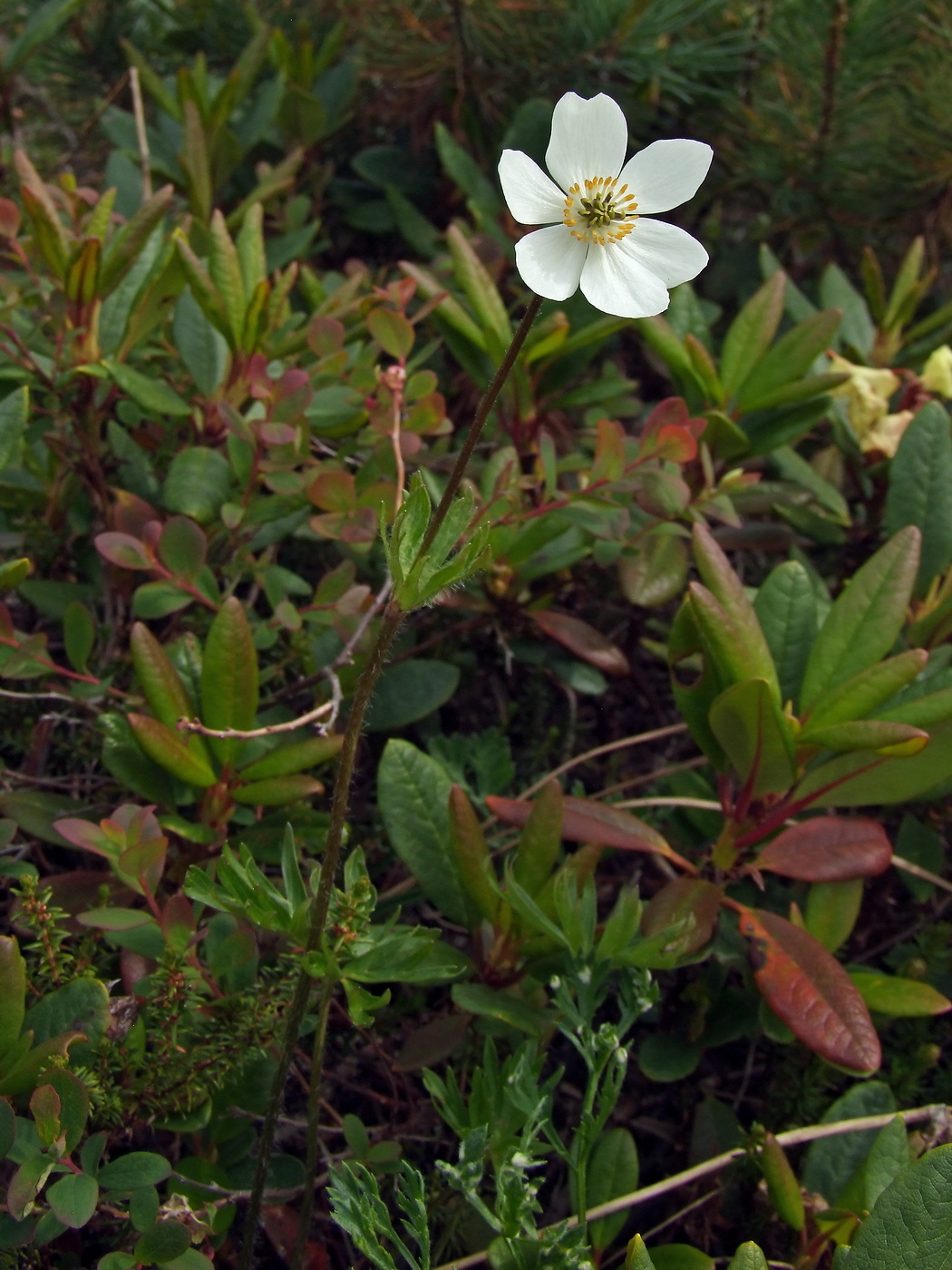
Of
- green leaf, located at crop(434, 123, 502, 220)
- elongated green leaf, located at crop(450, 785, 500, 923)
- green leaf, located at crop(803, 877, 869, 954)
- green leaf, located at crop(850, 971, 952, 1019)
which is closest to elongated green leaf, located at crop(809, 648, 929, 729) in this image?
green leaf, located at crop(803, 877, 869, 954)

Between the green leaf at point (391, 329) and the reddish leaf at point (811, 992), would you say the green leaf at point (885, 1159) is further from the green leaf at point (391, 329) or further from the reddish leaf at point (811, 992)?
the green leaf at point (391, 329)

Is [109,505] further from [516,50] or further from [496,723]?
[516,50]

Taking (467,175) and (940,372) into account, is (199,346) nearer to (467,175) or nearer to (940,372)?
(467,175)

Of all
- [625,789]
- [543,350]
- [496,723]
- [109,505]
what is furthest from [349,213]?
[625,789]

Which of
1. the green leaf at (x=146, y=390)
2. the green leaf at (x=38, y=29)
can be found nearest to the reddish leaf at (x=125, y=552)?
the green leaf at (x=146, y=390)

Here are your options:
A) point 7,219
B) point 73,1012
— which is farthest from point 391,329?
point 73,1012

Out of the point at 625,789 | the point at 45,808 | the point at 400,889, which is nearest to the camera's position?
the point at 45,808
